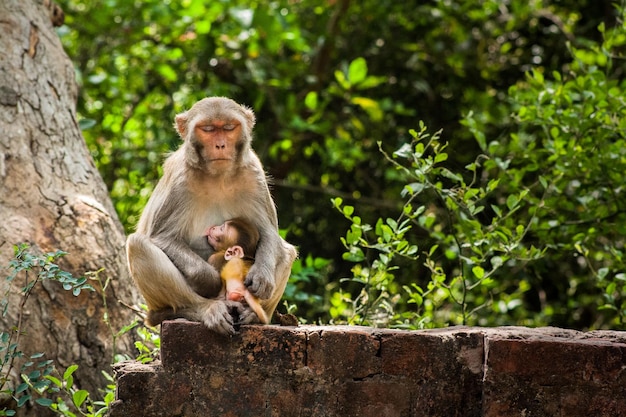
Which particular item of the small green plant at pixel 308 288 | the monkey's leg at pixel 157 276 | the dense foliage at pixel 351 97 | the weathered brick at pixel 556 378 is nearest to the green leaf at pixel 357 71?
the dense foliage at pixel 351 97

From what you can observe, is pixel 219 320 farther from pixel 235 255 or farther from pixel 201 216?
pixel 201 216

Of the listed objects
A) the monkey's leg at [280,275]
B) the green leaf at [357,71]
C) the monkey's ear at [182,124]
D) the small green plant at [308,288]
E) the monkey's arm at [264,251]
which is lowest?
the small green plant at [308,288]

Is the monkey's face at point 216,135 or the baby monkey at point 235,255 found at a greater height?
the monkey's face at point 216,135

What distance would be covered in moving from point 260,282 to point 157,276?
56 centimetres

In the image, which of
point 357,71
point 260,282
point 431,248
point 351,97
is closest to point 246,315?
point 260,282

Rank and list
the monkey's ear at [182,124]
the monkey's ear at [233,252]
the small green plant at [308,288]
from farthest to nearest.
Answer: the small green plant at [308,288] < the monkey's ear at [182,124] < the monkey's ear at [233,252]

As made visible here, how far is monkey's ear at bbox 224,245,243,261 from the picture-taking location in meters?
4.94

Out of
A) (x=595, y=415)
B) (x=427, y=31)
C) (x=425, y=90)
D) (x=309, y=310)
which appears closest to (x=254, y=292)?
(x=595, y=415)

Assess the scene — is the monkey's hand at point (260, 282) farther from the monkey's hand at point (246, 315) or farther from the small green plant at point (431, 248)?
the small green plant at point (431, 248)

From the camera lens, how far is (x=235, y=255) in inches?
194

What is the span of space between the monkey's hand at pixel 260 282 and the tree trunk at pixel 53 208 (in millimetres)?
1543

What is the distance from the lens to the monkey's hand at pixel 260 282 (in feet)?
15.5

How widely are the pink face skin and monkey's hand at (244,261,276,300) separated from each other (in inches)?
11.0

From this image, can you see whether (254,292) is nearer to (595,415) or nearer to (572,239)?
(595,415)
